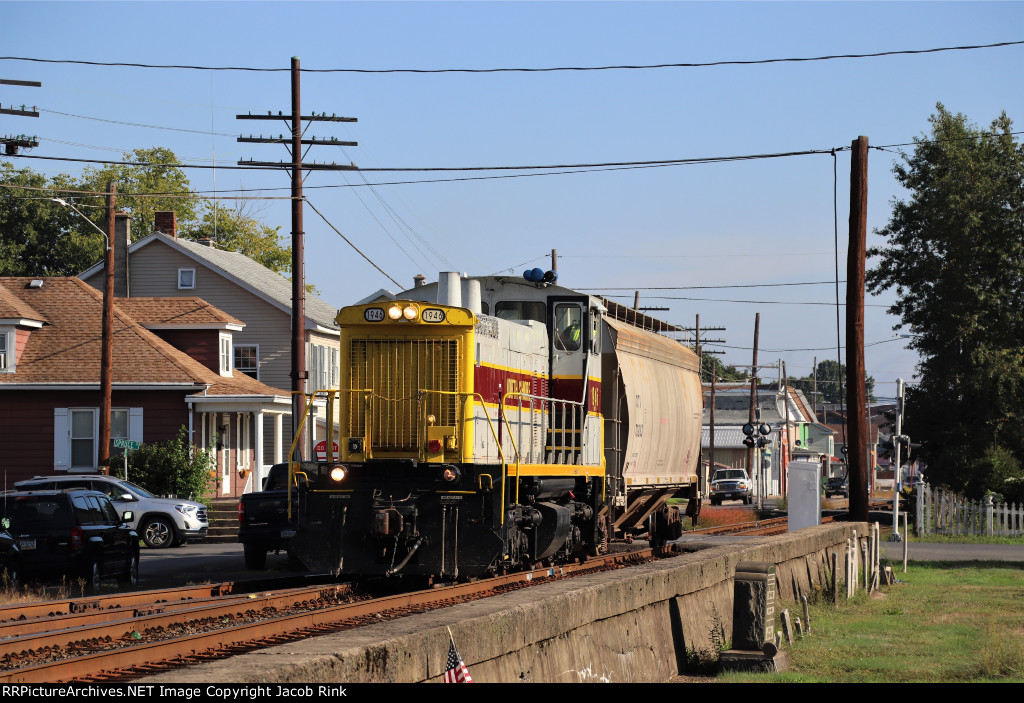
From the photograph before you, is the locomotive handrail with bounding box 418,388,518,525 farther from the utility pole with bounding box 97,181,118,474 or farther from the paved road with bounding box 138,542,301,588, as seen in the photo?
the utility pole with bounding box 97,181,118,474

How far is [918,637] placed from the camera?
13.6 m

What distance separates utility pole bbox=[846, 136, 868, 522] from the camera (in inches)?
1000

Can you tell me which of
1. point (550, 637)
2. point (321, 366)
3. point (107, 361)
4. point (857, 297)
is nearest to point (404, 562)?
point (550, 637)

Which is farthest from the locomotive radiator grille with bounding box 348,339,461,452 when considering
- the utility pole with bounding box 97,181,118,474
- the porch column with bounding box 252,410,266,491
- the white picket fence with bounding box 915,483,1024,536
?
the white picket fence with bounding box 915,483,1024,536

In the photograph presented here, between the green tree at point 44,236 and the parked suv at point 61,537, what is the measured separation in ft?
195

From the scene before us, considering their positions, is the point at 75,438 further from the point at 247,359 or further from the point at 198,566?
the point at 198,566

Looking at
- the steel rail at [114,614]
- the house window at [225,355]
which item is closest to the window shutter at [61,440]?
the house window at [225,355]

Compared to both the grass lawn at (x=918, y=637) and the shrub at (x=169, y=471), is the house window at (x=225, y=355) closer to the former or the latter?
the shrub at (x=169, y=471)

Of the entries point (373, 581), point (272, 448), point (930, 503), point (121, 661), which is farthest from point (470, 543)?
point (272, 448)

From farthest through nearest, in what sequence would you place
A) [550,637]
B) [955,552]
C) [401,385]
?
[955,552]
[401,385]
[550,637]

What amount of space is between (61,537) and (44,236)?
6322cm

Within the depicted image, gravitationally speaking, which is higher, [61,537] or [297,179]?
[297,179]

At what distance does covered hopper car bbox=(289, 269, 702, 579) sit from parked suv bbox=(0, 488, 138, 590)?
4083mm

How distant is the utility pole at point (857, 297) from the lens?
1000 inches
